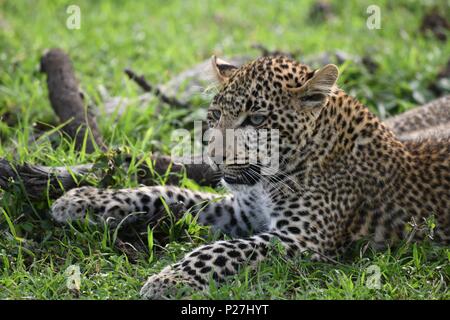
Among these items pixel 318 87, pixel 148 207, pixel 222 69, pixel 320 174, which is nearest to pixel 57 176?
pixel 148 207

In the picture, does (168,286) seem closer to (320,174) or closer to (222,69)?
(320,174)

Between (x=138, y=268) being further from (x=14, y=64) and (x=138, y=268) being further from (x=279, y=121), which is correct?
(x=14, y=64)

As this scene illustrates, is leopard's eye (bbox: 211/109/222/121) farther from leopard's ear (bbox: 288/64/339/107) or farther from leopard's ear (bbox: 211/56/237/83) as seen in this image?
leopard's ear (bbox: 288/64/339/107)

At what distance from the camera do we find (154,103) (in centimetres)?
1144

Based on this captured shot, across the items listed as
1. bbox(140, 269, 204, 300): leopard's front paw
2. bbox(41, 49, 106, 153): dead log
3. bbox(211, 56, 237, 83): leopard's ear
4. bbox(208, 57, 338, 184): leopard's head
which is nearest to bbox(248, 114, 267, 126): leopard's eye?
bbox(208, 57, 338, 184): leopard's head

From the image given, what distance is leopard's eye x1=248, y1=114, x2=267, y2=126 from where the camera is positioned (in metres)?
7.66

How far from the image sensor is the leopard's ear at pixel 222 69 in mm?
8258

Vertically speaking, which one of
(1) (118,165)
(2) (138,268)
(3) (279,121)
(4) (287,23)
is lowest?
(2) (138,268)

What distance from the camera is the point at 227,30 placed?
1619 centimetres

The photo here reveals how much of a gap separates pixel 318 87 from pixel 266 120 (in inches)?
21.7

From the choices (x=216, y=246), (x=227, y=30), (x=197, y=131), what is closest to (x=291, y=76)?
(x=216, y=246)

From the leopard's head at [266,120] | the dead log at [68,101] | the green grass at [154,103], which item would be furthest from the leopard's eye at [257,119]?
the dead log at [68,101]

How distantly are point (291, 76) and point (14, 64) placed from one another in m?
6.21

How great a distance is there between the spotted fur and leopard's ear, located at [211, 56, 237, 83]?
1.2 inches
